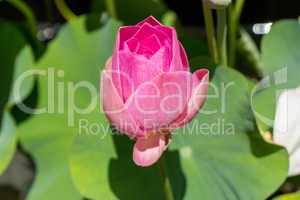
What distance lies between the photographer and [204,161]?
0.77 meters

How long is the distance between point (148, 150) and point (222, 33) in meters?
0.22

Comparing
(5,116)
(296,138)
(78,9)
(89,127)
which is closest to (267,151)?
(296,138)

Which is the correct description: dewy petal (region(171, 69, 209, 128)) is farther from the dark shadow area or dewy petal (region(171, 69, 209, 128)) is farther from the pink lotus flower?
the dark shadow area

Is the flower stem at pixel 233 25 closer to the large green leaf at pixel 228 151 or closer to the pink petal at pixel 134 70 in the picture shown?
the large green leaf at pixel 228 151

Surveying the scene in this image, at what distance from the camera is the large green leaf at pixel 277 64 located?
792 millimetres

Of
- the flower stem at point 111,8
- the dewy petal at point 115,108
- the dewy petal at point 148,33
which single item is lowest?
the dewy petal at point 115,108

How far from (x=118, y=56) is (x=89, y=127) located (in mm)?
204

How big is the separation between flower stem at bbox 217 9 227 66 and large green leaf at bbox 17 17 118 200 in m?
0.13

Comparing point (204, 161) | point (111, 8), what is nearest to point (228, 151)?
point (204, 161)

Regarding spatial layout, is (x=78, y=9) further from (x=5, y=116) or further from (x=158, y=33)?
(x=158, y=33)

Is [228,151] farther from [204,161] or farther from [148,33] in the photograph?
[148,33]

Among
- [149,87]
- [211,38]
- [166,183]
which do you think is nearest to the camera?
[149,87]

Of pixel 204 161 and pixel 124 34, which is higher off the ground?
pixel 124 34

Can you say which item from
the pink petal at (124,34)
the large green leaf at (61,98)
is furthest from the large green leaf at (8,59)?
the pink petal at (124,34)
